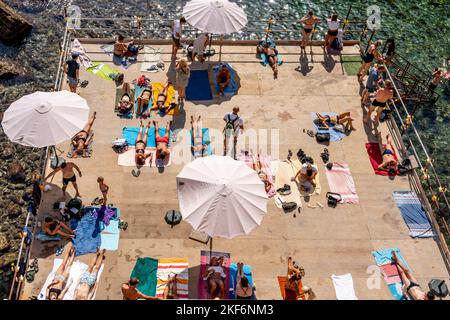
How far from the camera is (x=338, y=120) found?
20.7 m

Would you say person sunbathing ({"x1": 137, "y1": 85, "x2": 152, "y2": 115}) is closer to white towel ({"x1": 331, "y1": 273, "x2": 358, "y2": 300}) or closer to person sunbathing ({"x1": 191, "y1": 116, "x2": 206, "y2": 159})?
person sunbathing ({"x1": 191, "y1": 116, "x2": 206, "y2": 159})

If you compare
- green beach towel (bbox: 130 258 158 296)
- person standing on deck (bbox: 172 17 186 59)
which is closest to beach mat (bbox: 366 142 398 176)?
green beach towel (bbox: 130 258 158 296)

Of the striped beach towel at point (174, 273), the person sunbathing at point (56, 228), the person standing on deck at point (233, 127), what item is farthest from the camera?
the person standing on deck at point (233, 127)

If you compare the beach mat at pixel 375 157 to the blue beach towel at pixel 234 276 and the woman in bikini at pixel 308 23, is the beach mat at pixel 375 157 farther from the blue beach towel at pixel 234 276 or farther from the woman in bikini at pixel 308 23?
the blue beach towel at pixel 234 276

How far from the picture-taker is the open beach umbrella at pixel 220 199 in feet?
44.6

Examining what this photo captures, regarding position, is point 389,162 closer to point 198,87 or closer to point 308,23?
point 308,23

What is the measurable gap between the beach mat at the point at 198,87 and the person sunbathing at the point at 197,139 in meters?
1.49

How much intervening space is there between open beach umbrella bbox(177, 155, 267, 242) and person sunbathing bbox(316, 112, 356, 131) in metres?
7.32

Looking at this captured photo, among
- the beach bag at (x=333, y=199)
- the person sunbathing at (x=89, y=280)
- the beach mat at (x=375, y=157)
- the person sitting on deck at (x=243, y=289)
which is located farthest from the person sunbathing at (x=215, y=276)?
the beach mat at (x=375, y=157)

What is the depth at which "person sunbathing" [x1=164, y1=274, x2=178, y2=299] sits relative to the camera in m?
15.0

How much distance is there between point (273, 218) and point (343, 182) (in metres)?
3.67
